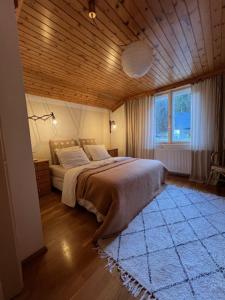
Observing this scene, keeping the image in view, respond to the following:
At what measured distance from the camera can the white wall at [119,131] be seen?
15.9 ft

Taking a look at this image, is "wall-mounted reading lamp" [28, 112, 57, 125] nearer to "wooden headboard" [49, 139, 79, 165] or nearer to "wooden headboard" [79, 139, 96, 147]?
"wooden headboard" [49, 139, 79, 165]

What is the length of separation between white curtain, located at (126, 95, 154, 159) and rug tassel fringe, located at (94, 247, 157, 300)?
10.3ft

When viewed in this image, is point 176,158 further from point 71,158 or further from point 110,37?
point 110,37

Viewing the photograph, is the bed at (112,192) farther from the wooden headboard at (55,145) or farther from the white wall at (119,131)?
the white wall at (119,131)

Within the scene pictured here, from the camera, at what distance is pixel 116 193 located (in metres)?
1.78

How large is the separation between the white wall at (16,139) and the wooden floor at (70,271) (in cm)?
21

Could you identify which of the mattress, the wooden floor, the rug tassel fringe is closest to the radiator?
the mattress

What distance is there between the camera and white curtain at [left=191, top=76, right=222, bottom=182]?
310 cm

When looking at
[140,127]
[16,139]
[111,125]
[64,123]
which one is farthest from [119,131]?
[16,139]

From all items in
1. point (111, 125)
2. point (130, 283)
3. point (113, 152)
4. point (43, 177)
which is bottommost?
point (130, 283)

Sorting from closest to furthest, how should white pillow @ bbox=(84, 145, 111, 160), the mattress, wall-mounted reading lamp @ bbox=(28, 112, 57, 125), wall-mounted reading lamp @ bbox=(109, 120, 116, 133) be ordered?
the mattress, wall-mounted reading lamp @ bbox=(28, 112, 57, 125), white pillow @ bbox=(84, 145, 111, 160), wall-mounted reading lamp @ bbox=(109, 120, 116, 133)

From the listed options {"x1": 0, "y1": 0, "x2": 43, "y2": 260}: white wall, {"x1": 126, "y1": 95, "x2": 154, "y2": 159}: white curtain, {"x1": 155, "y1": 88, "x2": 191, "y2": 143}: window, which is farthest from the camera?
{"x1": 126, "y1": 95, "x2": 154, "y2": 159}: white curtain

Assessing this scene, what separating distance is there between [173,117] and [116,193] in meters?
2.95

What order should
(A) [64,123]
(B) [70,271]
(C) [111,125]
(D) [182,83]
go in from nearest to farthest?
(B) [70,271] < (D) [182,83] < (A) [64,123] < (C) [111,125]
